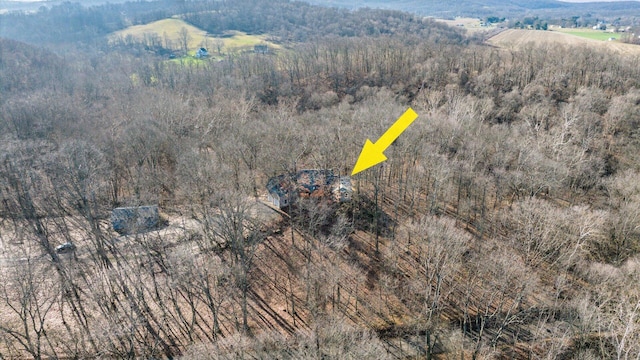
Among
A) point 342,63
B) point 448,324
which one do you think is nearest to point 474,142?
point 448,324

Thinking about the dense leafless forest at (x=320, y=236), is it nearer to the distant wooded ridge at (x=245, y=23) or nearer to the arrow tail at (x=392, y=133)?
the arrow tail at (x=392, y=133)

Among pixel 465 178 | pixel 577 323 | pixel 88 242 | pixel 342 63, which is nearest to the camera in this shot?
pixel 577 323

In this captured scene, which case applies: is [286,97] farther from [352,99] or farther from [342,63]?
[342,63]

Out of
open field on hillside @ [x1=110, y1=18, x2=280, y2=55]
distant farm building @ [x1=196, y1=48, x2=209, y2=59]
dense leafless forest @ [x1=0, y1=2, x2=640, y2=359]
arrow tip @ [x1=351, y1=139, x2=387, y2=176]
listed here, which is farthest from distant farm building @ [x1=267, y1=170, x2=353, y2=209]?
open field on hillside @ [x1=110, y1=18, x2=280, y2=55]

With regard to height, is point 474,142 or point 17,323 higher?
point 474,142

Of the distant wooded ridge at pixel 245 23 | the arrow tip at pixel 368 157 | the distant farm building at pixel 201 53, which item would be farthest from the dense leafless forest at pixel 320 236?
the distant wooded ridge at pixel 245 23

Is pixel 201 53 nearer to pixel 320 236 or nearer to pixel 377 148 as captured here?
pixel 377 148

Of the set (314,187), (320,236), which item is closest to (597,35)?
(314,187)
